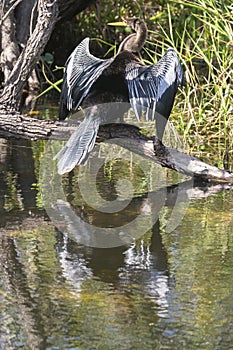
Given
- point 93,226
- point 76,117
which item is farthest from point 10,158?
point 93,226

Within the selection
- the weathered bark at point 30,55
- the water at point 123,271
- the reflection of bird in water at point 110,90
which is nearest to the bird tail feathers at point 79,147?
the reflection of bird in water at point 110,90

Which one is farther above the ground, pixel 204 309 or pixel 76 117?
pixel 76 117

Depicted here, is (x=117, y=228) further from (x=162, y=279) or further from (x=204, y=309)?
(x=204, y=309)

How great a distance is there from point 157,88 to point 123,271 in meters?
1.45

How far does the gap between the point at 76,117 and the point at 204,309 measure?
127 inches

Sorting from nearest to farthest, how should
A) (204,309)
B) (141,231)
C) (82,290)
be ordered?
1. (204,309)
2. (82,290)
3. (141,231)

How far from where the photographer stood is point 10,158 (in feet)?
19.7

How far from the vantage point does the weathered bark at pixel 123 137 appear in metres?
4.94

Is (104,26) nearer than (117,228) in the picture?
No

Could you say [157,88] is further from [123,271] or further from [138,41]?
[123,271]

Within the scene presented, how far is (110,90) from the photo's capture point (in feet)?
17.0

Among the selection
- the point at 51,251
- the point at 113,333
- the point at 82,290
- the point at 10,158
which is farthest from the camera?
the point at 10,158

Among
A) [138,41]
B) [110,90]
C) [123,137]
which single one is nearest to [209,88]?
[138,41]

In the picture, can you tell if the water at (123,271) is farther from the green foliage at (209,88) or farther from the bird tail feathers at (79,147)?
the green foliage at (209,88)
